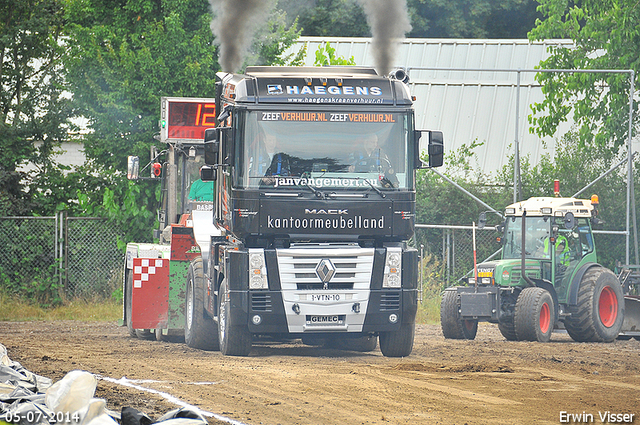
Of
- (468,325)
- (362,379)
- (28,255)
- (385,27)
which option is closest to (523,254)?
(468,325)

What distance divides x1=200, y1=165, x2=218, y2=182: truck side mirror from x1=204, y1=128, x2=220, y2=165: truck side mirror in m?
0.43

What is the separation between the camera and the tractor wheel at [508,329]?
16.3m

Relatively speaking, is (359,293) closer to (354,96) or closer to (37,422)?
(354,96)

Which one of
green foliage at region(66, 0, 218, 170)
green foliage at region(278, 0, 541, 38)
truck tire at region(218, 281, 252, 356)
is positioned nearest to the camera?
truck tire at region(218, 281, 252, 356)

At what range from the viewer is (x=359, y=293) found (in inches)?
466

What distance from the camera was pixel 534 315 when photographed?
50.7 feet

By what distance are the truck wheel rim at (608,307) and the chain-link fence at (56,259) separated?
1062cm

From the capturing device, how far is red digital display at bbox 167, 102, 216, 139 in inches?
631

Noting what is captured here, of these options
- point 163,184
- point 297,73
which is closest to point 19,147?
point 163,184

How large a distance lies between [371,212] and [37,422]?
5.96 meters

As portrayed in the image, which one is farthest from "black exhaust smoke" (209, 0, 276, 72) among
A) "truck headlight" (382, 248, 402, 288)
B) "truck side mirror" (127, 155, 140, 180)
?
"truck headlight" (382, 248, 402, 288)

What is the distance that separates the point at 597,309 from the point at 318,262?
650 centimetres

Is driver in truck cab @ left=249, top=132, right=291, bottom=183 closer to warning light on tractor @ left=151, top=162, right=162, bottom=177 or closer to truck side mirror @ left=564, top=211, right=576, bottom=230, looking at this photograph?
warning light on tractor @ left=151, top=162, right=162, bottom=177

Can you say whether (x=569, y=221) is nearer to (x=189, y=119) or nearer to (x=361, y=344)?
(x=361, y=344)
